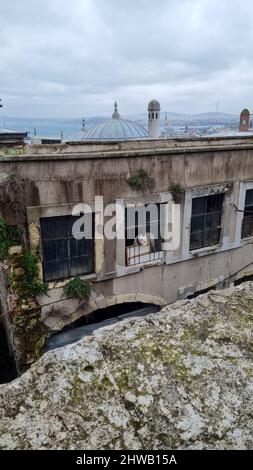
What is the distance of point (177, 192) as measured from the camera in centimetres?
1031

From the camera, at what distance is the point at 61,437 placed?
5.37 feet

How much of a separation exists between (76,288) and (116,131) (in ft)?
64.2

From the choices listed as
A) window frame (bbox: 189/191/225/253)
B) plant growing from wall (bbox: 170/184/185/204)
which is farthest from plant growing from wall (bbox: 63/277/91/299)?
window frame (bbox: 189/191/225/253)

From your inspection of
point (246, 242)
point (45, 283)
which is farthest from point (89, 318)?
point (246, 242)

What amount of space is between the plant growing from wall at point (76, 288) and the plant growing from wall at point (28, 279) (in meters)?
0.63

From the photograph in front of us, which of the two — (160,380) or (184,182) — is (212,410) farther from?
(184,182)

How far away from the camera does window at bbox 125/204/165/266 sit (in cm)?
1007

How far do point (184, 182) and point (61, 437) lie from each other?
31.2 feet

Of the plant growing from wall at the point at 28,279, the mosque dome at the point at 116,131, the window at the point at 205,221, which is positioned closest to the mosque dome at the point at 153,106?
the mosque dome at the point at 116,131

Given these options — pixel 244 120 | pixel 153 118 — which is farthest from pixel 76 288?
pixel 244 120

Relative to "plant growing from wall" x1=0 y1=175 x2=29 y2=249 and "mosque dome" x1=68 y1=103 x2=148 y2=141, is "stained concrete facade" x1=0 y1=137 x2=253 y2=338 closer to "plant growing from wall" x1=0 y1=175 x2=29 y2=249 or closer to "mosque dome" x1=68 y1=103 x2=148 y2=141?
"plant growing from wall" x1=0 y1=175 x2=29 y2=249

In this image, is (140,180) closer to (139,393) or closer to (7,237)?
(7,237)

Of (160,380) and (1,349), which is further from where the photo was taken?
(1,349)

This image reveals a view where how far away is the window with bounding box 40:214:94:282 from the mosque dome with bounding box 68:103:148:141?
59.0 feet
